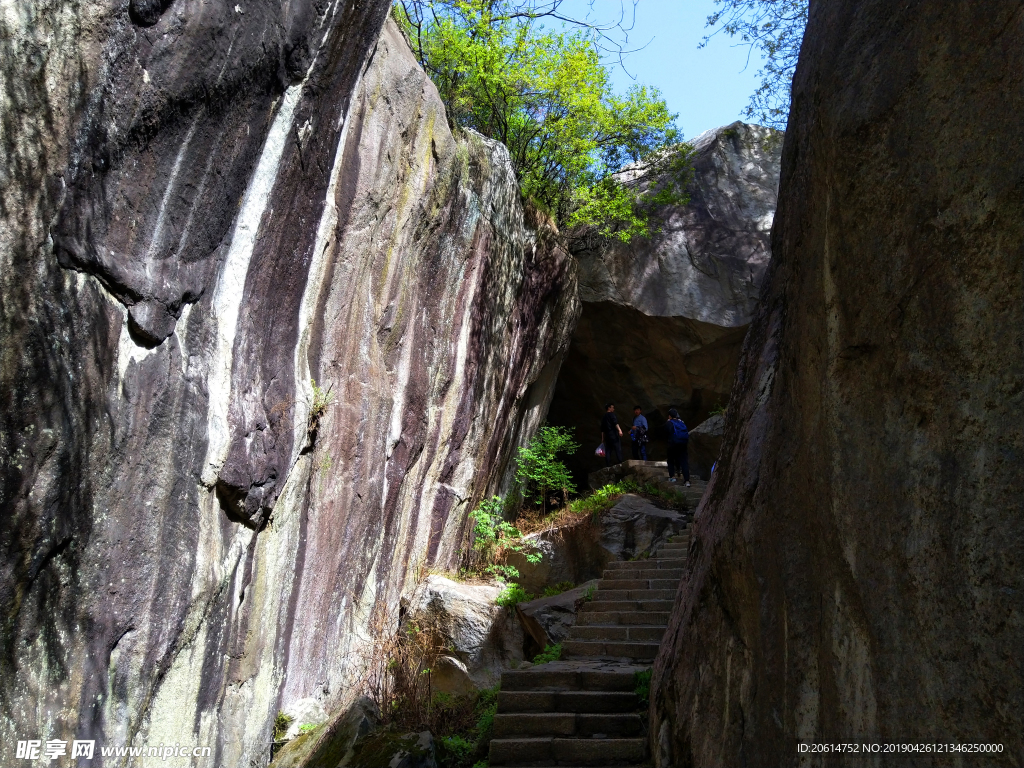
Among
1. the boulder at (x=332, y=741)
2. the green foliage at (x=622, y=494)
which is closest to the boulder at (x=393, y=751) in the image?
the boulder at (x=332, y=741)

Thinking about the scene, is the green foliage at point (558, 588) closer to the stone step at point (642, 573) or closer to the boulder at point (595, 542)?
the boulder at point (595, 542)

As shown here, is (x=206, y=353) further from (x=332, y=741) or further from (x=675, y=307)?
(x=675, y=307)

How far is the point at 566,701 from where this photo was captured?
6.42 meters

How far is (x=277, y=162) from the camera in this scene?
6.44 m

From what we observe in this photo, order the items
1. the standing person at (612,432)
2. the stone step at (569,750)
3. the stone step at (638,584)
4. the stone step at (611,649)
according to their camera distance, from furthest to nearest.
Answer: the standing person at (612,432) → the stone step at (638,584) → the stone step at (611,649) → the stone step at (569,750)

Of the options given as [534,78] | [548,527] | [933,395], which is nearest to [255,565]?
[933,395]

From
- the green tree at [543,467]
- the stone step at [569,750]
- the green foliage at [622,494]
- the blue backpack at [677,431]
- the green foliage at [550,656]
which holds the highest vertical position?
the blue backpack at [677,431]

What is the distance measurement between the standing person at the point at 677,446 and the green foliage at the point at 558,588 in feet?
8.59

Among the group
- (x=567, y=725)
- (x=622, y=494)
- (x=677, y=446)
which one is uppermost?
(x=677, y=446)

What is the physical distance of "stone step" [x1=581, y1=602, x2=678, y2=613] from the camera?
7.96 metres

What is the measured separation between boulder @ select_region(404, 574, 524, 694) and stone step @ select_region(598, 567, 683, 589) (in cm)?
148

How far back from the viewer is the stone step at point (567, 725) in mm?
6102

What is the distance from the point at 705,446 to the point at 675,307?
3.26 m

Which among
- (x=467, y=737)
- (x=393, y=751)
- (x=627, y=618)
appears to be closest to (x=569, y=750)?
(x=393, y=751)
